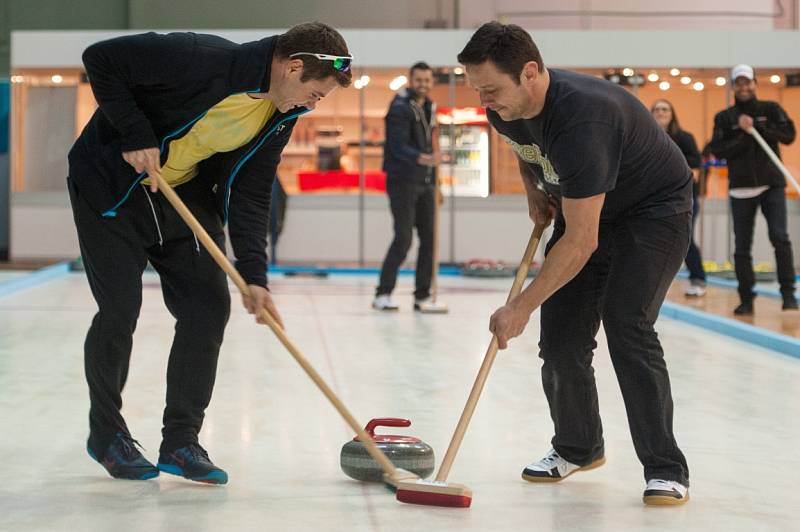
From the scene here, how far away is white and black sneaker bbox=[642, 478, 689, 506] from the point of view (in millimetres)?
3117

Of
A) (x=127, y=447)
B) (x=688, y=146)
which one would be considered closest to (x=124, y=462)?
(x=127, y=447)

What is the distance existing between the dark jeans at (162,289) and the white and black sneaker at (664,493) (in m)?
1.23

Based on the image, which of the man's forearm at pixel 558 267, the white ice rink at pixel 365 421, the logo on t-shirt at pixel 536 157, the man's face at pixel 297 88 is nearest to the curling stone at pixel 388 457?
the white ice rink at pixel 365 421

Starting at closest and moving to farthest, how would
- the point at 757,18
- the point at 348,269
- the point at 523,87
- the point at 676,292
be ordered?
the point at 523,87
the point at 676,292
the point at 348,269
the point at 757,18

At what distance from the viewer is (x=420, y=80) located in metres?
8.02

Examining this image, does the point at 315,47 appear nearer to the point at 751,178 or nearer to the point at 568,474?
the point at 568,474

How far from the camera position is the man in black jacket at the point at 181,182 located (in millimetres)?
2979

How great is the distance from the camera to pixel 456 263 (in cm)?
1387

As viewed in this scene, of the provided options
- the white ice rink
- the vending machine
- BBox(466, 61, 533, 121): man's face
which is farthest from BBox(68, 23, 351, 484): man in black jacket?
the vending machine

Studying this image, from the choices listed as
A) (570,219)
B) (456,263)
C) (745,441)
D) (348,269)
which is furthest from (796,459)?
(456,263)

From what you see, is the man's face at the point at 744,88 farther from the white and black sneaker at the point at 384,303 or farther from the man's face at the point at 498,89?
the man's face at the point at 498,89

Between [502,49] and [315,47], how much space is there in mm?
450

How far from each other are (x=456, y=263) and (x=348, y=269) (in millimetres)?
1577

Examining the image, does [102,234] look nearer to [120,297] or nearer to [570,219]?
[120,297]
